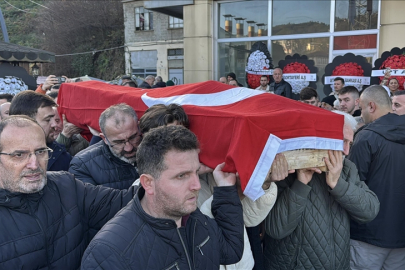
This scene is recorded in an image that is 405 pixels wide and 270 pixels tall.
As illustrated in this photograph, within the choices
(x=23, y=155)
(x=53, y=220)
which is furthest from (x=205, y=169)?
(x=23, y=155)

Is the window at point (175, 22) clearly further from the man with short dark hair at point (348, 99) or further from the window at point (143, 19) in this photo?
the man with short dark hair at point (348, 99)

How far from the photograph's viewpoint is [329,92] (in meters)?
7.04

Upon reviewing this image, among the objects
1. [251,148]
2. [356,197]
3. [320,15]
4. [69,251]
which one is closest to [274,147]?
[251,148]

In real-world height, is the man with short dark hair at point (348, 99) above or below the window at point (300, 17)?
below

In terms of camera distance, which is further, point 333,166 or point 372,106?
point 372,106

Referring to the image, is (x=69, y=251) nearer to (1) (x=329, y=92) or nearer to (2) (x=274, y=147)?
(2) (x=274, y=147)

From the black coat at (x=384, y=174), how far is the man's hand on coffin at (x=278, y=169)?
3.93 ft

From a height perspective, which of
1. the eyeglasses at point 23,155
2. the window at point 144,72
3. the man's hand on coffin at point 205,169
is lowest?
the man's hand on coffin at point 205,169

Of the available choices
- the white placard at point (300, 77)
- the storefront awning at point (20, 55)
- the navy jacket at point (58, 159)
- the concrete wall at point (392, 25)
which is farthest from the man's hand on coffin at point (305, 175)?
the storefront awning at point (20, 55)

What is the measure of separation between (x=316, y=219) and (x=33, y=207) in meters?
1.65

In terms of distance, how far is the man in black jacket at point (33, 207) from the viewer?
1785mm

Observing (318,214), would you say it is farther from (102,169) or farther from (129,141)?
(102,169)

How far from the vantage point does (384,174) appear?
3107 millimetres

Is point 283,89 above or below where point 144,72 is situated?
below
